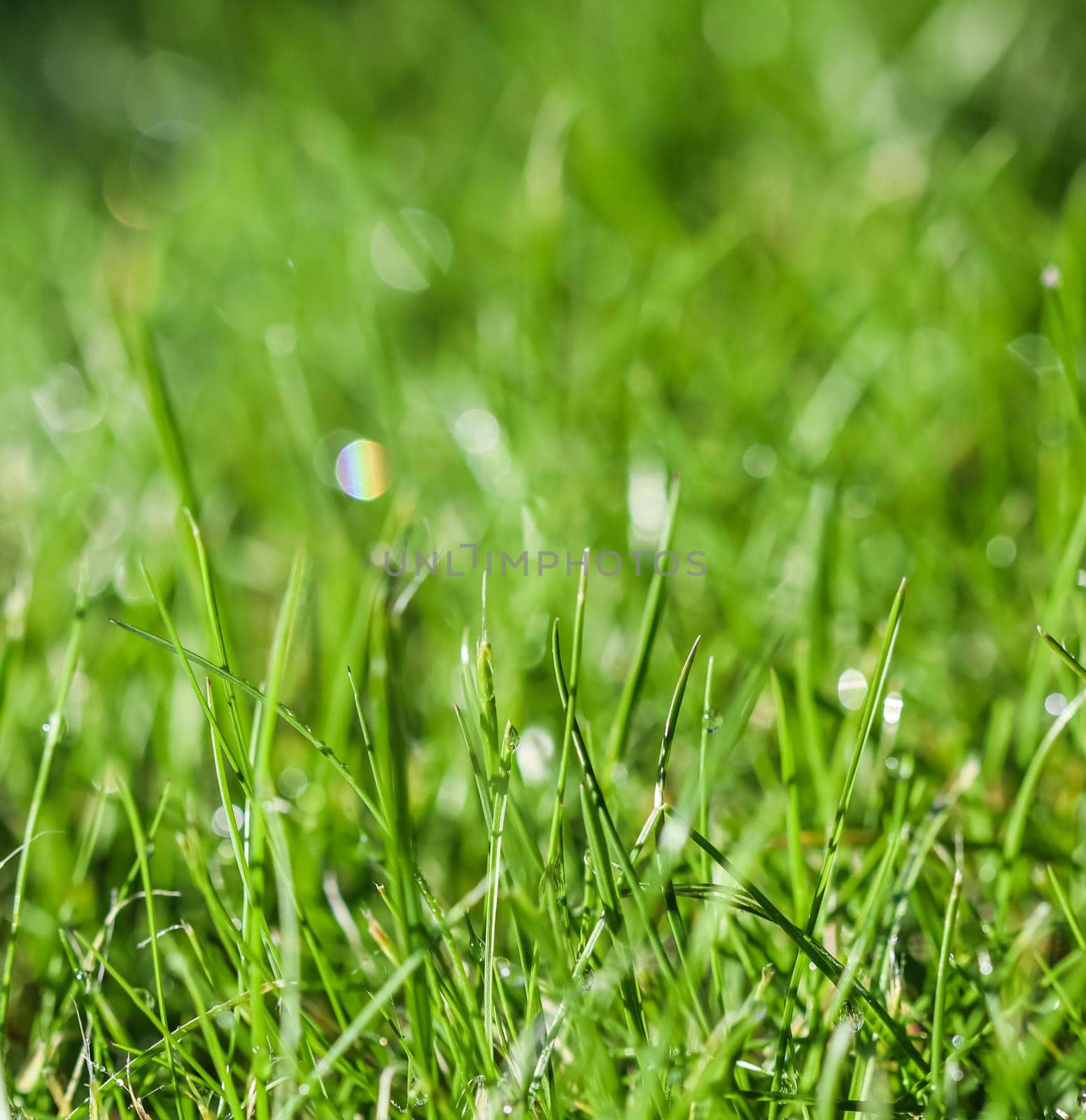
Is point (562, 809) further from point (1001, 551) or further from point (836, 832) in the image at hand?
point (1001, 551)

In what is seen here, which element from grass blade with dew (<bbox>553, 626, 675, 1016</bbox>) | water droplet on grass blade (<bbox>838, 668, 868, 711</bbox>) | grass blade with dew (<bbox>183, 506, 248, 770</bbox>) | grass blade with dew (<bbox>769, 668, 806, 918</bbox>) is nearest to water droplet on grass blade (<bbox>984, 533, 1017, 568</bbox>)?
water droplet on grass blade (<bbox>838, 668, 868, 711</bbox>)

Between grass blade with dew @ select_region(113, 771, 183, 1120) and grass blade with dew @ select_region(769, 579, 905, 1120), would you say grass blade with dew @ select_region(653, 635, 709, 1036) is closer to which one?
grass blade with dew @ select_region(769, 579, 905, 1120)

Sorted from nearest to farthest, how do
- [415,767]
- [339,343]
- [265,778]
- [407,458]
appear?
1. [265,778]
2. [415,767]
3. [407,458]
4. [339,343]

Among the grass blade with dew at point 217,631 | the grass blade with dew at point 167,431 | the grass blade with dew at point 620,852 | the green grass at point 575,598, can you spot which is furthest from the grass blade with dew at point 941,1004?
the grass blade with dew at point 167,431

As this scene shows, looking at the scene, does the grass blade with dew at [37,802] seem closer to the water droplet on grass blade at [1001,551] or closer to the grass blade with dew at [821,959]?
the grass blade with dew at [821,959]

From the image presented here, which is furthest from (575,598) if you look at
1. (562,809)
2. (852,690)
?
(562,809)

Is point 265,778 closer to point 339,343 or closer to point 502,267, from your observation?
point 339,343

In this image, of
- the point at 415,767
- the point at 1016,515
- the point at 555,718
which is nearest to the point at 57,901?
the point at 415,767
